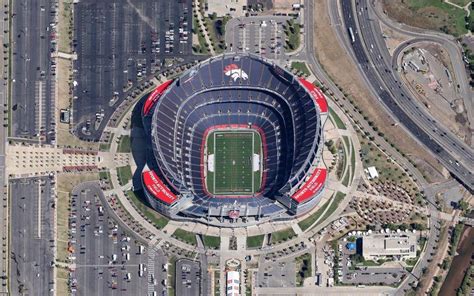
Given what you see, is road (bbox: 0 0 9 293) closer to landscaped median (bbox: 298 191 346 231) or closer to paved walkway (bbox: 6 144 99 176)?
paved walkway (bbox: 6 144 99 176)

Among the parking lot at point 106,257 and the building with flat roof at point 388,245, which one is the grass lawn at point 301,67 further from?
the parking lot at point 106,257

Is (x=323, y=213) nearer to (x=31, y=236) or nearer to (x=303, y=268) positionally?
(x=303, y=268)

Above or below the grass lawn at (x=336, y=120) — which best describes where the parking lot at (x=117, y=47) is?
above

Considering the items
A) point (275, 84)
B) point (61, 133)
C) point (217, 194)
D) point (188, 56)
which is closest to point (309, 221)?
point (217, 194)

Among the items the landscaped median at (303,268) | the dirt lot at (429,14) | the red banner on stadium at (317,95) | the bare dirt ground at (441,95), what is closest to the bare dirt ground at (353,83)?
the bare dirt ground at (441,95)

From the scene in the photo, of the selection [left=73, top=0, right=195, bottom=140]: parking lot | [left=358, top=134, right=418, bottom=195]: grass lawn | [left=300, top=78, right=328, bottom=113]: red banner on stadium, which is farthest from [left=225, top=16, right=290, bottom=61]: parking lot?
[left=358, top=134, right=418, bottom=195]: grass lawn
